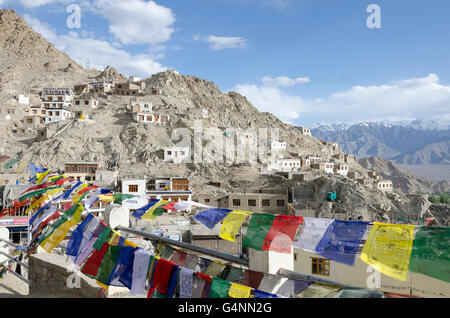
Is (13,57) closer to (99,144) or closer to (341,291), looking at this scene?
(99,144)

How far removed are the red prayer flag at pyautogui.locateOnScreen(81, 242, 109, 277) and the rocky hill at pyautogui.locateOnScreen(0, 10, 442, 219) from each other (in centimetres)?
4202

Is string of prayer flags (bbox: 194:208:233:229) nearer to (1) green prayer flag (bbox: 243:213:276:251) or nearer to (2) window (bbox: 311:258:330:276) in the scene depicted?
(1) green prayer flag (bbox: 243:213:276:251)

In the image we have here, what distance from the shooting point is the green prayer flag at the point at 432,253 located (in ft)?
15.1

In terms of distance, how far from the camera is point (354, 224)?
5.54m

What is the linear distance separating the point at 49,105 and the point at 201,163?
141 feet

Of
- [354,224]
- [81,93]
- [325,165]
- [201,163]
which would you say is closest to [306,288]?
[354,224]

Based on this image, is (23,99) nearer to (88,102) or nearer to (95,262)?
(88,102)

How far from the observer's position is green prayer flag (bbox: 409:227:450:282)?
4.60 meters

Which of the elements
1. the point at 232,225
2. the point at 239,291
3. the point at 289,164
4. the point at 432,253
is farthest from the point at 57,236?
the point at 289,164

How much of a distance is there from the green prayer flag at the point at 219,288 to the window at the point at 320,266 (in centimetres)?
1362

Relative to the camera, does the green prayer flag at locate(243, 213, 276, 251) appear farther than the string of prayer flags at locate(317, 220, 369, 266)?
Yes

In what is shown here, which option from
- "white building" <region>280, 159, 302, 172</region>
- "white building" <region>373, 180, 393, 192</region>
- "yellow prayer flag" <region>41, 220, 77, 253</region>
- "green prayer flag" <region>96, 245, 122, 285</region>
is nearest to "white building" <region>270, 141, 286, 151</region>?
"white building" <region>280, 159, 302, 172</region>

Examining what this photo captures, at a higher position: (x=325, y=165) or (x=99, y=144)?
(x=99, y=144)

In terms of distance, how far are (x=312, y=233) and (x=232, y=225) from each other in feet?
5.78
